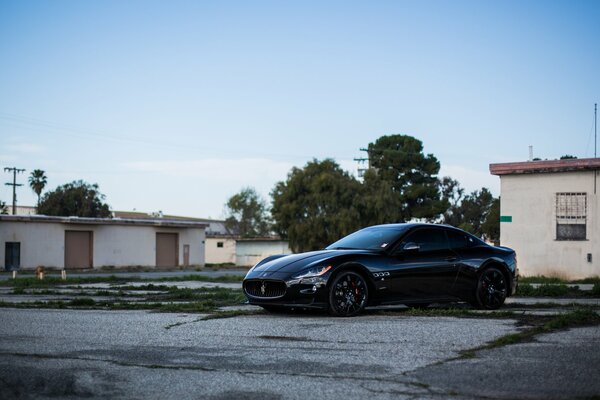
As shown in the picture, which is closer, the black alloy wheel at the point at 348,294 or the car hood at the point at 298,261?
the black alloy wheel at the point at 348,294

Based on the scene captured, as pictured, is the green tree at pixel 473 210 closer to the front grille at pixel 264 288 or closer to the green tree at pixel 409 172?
the green tree at pixel 409 172

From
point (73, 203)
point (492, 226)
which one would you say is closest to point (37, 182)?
point (73, 203)

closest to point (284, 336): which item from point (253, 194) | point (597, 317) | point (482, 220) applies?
point (597, 317)

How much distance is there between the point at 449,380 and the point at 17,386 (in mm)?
3297

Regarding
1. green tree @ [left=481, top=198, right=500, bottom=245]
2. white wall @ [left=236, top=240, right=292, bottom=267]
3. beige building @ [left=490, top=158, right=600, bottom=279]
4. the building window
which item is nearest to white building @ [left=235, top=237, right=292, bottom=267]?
white wall @ [left=236, top=240, right=292, bottom=267]

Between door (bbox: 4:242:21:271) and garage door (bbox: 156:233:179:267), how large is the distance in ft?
44.5

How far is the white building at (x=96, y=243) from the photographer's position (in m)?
52.4

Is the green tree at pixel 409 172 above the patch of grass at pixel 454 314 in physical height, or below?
above

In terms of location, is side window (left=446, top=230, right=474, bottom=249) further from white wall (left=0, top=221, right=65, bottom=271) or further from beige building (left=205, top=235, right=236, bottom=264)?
beige building (left=205, top=235, right=236, bottom=264)

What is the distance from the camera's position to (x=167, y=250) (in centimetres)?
6494

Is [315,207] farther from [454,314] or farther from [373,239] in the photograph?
[454,314]

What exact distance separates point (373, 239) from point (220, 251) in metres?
78.9

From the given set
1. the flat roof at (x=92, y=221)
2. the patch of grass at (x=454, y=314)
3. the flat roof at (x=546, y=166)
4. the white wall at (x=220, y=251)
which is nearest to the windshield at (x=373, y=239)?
the patch of grass at (x=454, y=314)

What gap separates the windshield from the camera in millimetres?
11547
